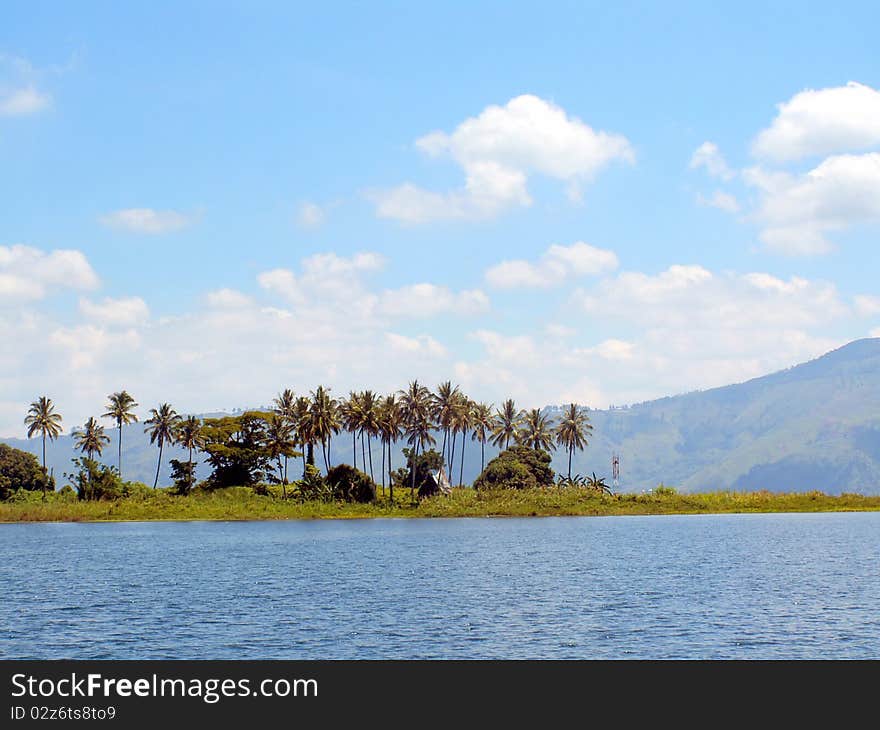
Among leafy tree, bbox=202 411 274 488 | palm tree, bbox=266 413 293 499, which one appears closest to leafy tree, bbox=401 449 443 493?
palm tree, bbox=266 413 293 499

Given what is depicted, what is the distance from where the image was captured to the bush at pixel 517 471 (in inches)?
7298

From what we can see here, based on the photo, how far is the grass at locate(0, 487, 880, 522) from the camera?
172 metres

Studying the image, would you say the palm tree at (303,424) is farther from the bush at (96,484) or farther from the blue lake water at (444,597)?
the blue lake water at (444,597)

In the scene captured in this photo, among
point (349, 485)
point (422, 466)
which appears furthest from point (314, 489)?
point (422, 466)

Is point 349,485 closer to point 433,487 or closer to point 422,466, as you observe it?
point 433,487

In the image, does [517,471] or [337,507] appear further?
[517,471]

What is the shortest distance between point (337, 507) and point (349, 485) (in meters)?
7.16

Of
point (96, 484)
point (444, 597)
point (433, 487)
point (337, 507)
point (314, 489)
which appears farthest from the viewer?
point (433, 487)

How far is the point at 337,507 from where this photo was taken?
Result: 17675cm

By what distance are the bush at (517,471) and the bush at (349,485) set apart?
2225 centimetres
